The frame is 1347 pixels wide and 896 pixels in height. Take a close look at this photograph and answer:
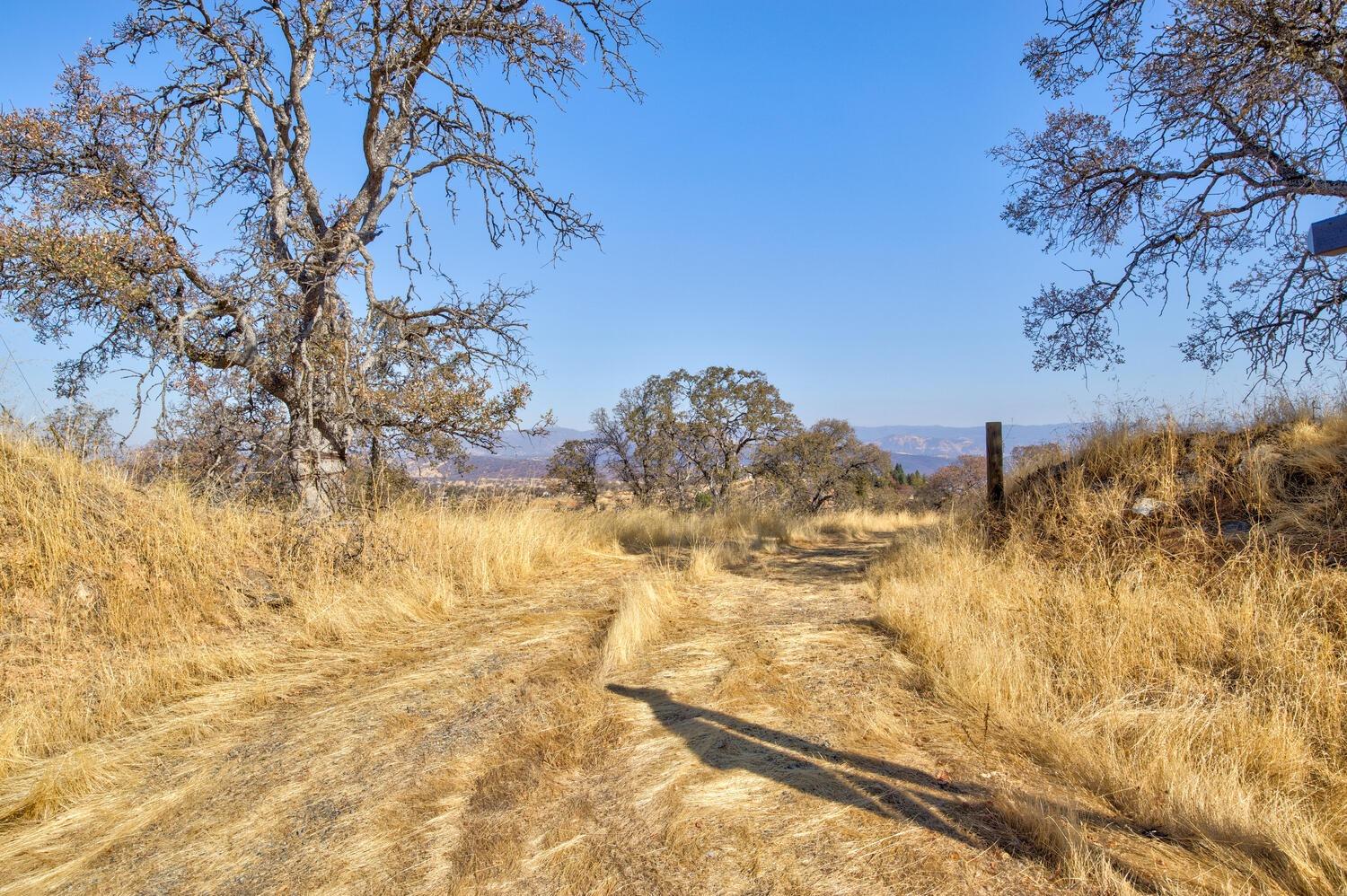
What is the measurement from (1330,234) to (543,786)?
5163mm

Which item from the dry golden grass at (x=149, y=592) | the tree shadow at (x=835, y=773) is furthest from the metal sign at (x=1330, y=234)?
the dry golden grass at (x=149, y=592)

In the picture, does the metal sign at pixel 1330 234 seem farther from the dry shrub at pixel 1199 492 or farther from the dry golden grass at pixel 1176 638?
the dry shrub at pixel 1199 492

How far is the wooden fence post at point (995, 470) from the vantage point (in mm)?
7367

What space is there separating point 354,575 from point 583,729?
3.23m

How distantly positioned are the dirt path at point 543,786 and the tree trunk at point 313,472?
245 centimetres

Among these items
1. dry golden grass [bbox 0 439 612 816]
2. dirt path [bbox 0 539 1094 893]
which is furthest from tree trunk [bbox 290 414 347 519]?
dirt path [bbox 0 539 1094 893]

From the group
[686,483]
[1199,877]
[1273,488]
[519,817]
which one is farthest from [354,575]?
[686,483]

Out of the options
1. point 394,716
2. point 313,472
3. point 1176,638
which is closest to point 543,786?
point 394,716

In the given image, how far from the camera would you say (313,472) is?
21.2 ft

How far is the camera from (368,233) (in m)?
7.37

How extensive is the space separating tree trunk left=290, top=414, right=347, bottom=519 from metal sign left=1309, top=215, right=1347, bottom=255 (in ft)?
25.3

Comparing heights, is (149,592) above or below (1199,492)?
below

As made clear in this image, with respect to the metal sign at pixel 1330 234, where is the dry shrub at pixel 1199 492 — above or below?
below

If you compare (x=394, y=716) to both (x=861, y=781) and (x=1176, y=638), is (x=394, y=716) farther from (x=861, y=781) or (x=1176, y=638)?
(x=1176, y=638)
